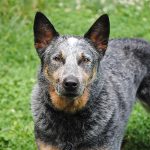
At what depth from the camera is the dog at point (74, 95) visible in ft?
21.3

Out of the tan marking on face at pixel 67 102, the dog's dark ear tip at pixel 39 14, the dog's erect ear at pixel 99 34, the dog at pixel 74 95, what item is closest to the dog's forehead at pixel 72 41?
the dog at pixel 74 95

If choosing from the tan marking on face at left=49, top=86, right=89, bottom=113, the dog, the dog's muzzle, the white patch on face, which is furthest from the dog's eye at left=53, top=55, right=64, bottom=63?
the dog's muzzle

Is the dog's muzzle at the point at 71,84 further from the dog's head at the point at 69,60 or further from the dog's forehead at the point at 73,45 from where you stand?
the dog's forehead at the point at 73,45

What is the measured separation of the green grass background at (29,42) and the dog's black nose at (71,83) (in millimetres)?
2082

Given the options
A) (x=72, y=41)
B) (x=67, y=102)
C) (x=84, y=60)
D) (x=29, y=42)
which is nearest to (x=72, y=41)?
(x=72, y=41)

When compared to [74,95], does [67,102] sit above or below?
below

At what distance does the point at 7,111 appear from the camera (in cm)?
911

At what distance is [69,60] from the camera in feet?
21.2

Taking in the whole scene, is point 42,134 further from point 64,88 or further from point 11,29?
point 11,29

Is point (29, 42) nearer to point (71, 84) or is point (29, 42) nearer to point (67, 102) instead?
point (67, 102)

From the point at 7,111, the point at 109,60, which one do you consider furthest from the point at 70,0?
the point at 109,60

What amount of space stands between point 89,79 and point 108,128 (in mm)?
693

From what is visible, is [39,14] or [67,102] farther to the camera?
[39,14]

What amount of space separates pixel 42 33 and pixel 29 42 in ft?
17.0
